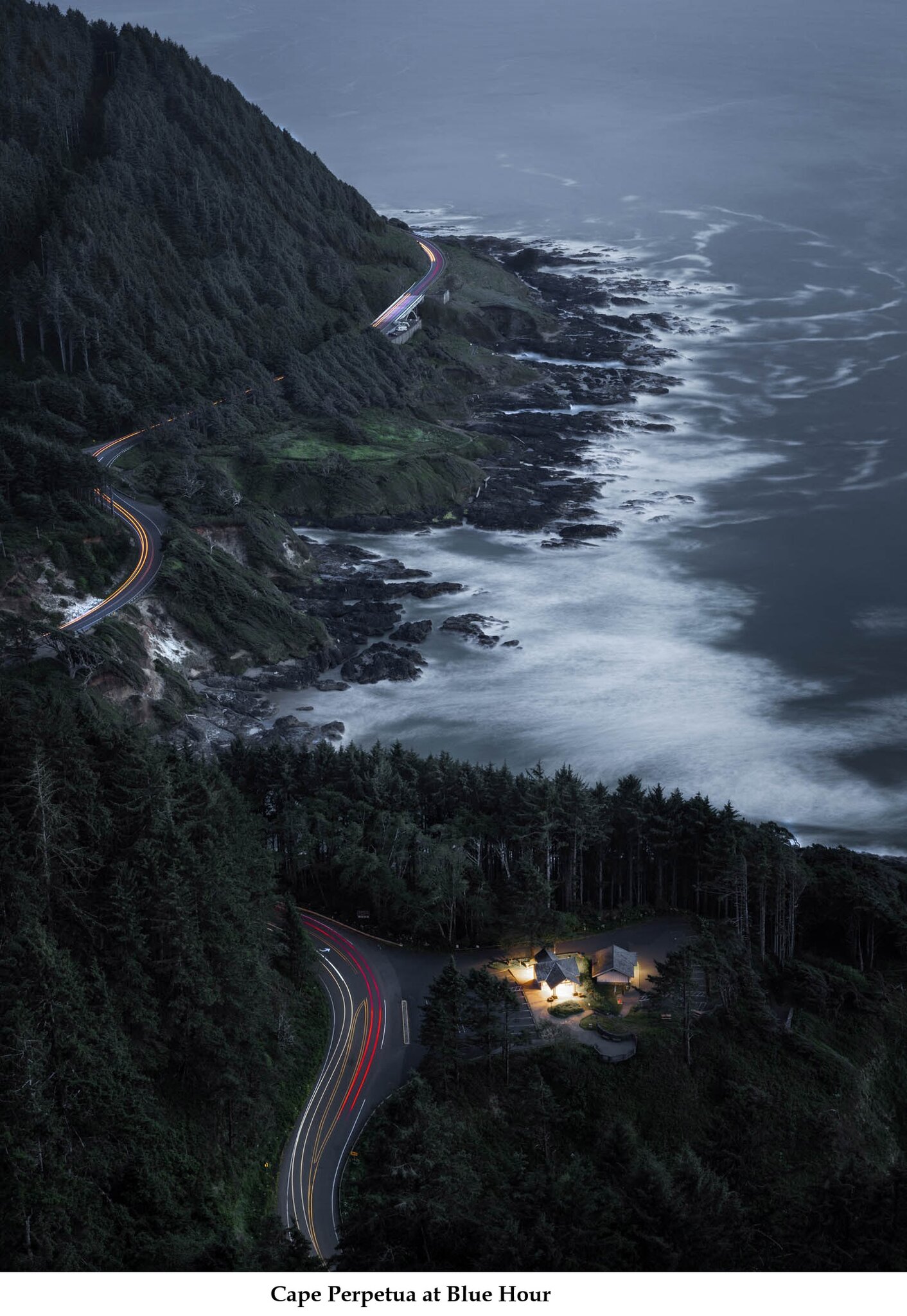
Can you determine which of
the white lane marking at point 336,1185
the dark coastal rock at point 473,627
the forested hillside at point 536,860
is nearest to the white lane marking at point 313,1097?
the white lane marking at point 336,1185

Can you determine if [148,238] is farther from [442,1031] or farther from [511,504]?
[442,1031]

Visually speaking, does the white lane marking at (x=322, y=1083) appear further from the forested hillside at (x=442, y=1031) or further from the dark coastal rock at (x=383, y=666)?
the dark coastal rock at (x=383, y=666)

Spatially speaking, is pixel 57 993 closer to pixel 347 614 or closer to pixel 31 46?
pixel 347 614

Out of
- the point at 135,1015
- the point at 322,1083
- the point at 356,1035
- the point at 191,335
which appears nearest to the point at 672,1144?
the point at 356,1035

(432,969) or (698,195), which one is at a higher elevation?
(698,195)

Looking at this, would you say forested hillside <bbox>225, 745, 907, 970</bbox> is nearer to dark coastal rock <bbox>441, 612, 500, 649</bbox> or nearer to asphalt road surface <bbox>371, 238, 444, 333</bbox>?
dark coastal rock <bbox>441, 612, 500, 649</bbox>

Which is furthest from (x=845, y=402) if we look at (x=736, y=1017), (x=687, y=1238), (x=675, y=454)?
(x=687, y=1238)

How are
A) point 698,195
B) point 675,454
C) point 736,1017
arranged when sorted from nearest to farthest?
point 736,1017
point 675,454
point 698,195
